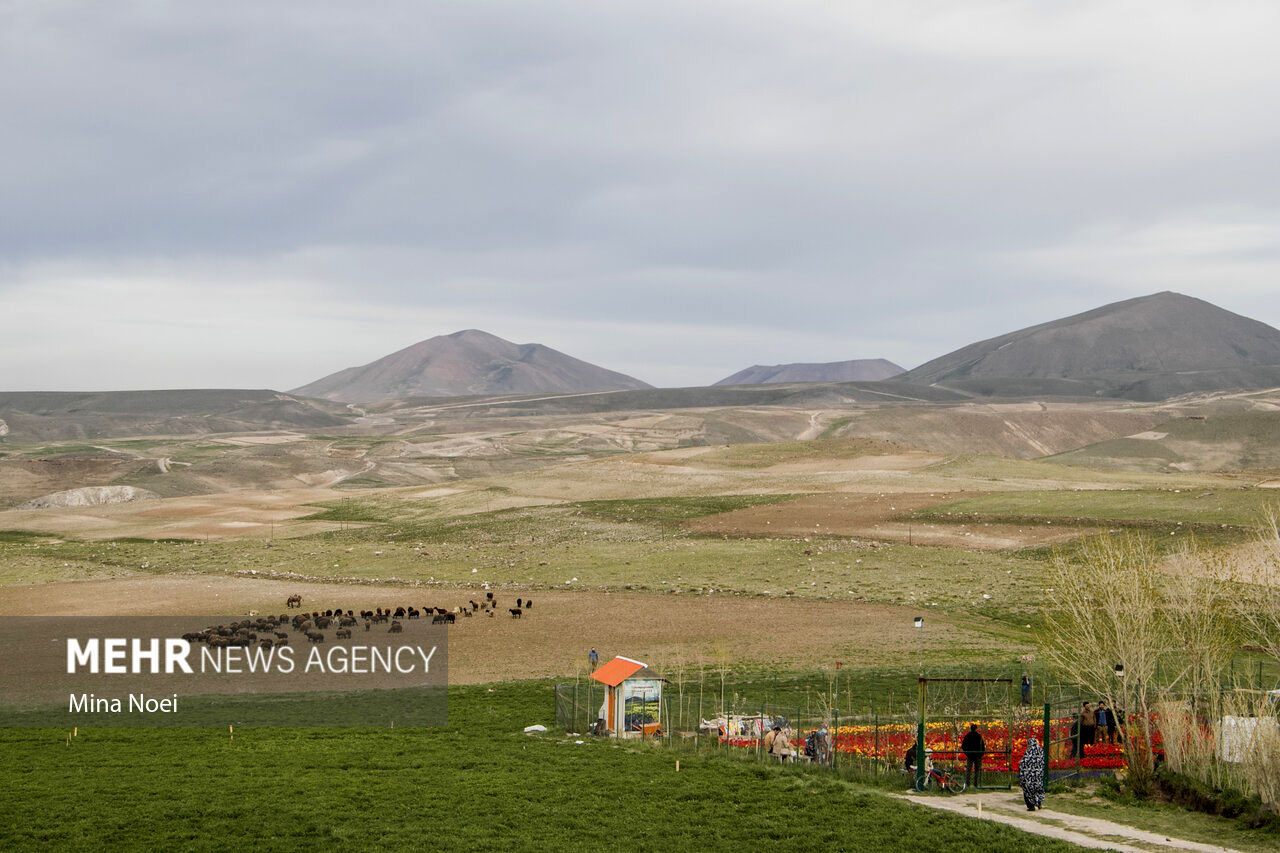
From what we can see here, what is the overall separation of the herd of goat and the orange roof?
73.2 ft

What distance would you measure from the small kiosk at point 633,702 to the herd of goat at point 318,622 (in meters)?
22.2

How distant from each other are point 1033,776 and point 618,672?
40.3 ft

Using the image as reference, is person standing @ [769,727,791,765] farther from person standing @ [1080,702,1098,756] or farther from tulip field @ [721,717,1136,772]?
person standing @ [1080,702,1098,756]

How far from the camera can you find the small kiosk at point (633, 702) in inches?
1222

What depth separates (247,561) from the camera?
79.4 m

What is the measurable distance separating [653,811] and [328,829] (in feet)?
22.2

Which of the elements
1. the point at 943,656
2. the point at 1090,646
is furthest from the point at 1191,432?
the point at 1090,646

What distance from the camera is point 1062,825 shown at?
21.8 metres

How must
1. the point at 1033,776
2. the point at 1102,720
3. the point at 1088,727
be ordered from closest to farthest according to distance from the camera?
the point at 1033,776 < the point at 1088,727 < the point at 1102,720

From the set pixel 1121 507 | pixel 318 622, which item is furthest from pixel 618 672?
pixel 1121 507

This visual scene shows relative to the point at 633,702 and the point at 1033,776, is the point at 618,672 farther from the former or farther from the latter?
the point at 1033,776

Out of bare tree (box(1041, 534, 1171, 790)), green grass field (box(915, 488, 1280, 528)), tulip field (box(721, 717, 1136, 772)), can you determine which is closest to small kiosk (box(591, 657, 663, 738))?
tulip field (box(721, 717, 1136, 772))

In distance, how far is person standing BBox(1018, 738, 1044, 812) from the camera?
22.9 meters

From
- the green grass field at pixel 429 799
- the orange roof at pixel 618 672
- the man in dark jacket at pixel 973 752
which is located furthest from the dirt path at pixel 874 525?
the green grass field at pixel 429 799
